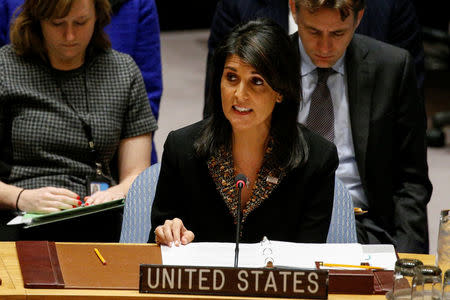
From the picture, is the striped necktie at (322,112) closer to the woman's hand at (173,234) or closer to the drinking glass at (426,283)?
the woman's hand at (173,234)

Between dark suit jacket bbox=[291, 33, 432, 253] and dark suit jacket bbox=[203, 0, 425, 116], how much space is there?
1.50ft

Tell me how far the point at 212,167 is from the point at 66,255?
0.57 meters

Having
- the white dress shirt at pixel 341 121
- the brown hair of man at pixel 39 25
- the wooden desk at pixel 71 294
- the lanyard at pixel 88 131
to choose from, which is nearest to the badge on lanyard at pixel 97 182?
the lanyard at pixel 88 131

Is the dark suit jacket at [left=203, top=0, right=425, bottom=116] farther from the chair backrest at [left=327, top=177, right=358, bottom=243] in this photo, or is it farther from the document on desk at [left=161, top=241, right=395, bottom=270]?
the document on desk at [left=161, top=241, right=395, bottom=270]

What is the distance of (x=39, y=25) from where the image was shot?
3.25m

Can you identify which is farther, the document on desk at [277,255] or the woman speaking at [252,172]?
the woman speaking at [252,172]

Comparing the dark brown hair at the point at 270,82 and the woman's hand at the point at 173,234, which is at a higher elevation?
the dark brown hair at the point at 270,82

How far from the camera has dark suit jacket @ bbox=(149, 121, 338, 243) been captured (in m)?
2.64

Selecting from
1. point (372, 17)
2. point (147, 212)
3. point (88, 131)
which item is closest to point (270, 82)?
point (147, 212)

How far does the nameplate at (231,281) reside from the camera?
208 centimetres

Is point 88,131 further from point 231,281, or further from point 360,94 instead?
point 231,281

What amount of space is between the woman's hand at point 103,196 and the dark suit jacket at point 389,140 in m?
0.91

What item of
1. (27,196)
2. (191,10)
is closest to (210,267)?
(27,196)

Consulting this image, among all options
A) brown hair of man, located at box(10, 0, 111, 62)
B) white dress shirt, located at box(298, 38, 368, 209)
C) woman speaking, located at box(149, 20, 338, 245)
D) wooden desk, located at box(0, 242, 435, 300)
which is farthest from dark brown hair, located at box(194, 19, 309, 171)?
brown hair of man, located at box(10, 0, 111, 62)
